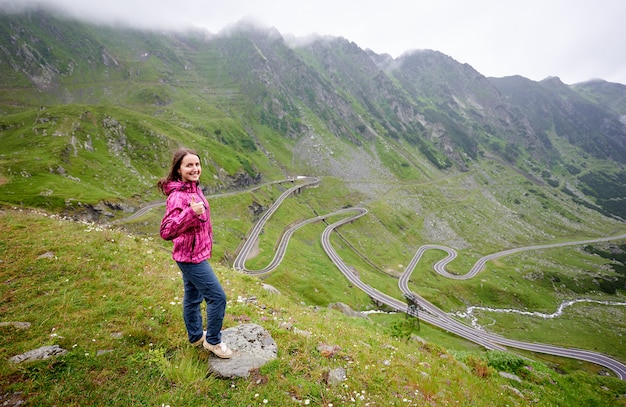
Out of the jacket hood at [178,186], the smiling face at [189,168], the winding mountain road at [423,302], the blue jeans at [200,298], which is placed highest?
the smiling face at [189,168]

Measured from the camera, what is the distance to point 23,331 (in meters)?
7.00

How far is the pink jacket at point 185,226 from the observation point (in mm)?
6301

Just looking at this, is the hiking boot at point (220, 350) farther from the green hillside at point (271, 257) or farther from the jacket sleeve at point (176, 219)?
the jacket sleeve at point (176, 219)

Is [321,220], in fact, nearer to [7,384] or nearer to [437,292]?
Answer: [437,292]

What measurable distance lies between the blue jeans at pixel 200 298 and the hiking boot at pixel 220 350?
10 cm

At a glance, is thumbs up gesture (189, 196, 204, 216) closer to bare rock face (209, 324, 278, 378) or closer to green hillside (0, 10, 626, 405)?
green hillside (0, 10, 626, 405)

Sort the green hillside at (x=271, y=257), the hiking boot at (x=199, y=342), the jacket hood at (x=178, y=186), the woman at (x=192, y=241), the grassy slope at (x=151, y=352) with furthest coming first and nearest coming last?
the green hillside at (x=271, y=257) → the hiking boot at (x=199, y=342) → the jacket hood at (x=178, y=186) → the woman at (x=192, y=241) → the grassy slope at (x=151, y=352)

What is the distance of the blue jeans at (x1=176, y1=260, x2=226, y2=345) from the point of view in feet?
22.6

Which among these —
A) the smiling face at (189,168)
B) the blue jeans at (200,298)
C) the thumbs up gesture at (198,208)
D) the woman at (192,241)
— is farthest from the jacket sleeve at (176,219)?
the blue jeans at (200,298)

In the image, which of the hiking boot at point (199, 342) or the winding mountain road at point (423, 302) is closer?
the hiking boot at point (199, 342)

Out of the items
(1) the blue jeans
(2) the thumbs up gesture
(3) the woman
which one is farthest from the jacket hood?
(1) the blue jeans

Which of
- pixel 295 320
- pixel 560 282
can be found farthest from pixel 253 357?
pixel 560 282

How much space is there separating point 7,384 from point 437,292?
11232 cm

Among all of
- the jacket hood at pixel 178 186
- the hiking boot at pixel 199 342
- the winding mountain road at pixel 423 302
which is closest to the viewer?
the jacket hood at pixel 178 186
